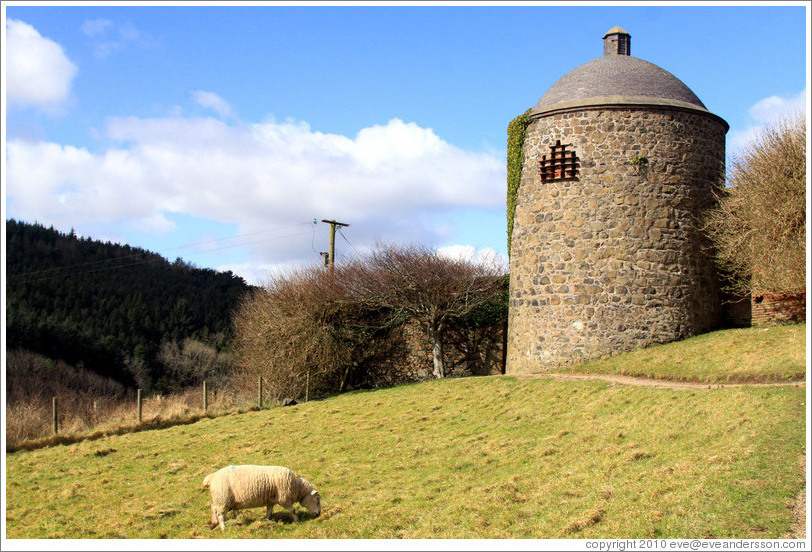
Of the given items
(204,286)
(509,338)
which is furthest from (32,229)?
(509,338)

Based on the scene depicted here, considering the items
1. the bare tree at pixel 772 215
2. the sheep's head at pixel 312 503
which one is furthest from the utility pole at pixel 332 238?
the sheep's head at pixel 312 503

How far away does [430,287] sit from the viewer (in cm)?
2417

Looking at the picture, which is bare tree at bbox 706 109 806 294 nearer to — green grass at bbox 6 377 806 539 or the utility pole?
green grass at bbox 6 377 806 539

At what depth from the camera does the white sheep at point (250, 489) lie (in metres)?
9.37

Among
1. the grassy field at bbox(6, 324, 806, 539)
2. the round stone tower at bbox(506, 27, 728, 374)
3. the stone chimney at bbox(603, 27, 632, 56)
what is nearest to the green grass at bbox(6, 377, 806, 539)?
the grassy field at bbox(6, 324, 806, 539)

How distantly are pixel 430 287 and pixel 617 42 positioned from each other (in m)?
9.40

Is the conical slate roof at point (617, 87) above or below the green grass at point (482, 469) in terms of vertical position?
above

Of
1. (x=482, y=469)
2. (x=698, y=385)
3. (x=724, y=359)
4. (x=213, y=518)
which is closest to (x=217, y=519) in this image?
(x=213, y=518)

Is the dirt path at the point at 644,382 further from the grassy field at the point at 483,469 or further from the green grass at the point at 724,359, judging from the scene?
the grassy field at the point at 483,469

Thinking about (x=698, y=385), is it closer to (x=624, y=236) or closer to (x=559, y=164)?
(x=624, y=236)

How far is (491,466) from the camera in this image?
39.0ft

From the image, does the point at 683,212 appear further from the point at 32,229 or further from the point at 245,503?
the point at 32,229

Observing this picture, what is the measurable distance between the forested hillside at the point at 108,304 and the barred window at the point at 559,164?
1199 inches

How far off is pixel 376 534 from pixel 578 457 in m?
3.93
